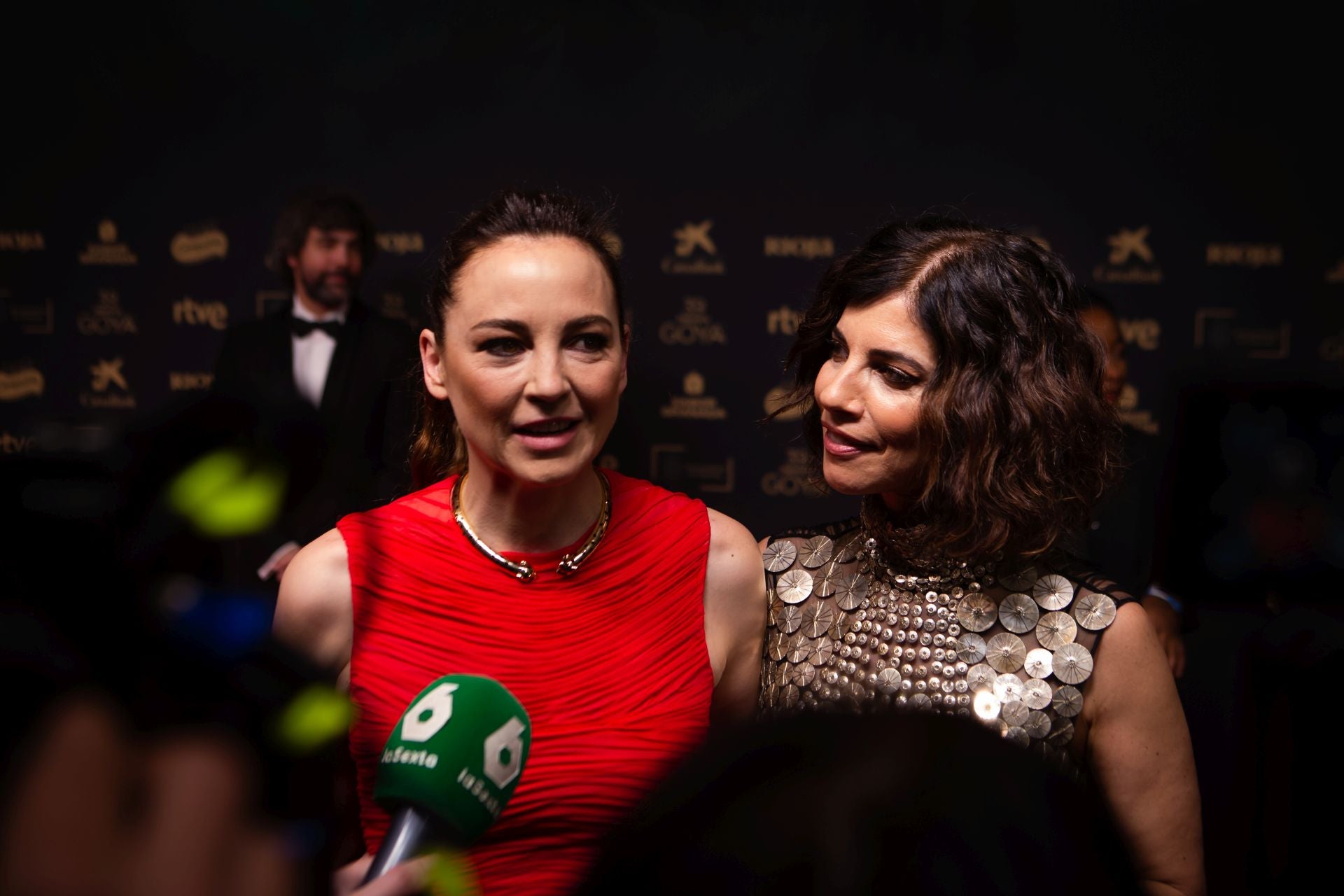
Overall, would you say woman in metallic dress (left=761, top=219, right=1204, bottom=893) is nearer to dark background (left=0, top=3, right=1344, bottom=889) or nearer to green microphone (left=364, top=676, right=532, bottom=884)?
green microphone (left=364, top=676, right=532, bottom=884)

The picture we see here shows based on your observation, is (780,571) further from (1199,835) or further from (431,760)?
(431,760)

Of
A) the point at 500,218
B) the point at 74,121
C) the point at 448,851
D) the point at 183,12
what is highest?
the point at 183,12

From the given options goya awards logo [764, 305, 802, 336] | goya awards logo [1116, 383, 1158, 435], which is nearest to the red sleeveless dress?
Result: goya awards logo [764, 305, 802, 336]

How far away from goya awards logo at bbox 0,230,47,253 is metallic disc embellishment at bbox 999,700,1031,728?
400 centimetres

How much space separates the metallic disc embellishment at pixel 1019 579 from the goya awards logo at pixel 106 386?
11.5ft

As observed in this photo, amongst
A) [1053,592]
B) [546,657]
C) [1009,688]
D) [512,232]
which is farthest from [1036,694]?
[512,232]

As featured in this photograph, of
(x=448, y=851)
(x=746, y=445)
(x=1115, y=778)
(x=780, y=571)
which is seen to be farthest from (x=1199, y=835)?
(x=746, y=445)

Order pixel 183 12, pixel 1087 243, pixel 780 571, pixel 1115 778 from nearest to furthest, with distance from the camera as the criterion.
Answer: pixel 1115 778 → pixel 780 571 → pixel 1087 243 → pixel 183 12

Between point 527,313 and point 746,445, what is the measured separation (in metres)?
2.40

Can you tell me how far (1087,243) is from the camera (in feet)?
11.6

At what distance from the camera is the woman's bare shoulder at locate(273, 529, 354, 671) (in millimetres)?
1314

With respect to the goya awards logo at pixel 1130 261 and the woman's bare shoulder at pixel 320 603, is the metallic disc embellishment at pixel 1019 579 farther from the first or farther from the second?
the goya awards logo at pixel 1130 261

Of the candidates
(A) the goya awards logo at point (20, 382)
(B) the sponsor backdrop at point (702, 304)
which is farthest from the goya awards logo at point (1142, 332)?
(A) the goya awards logo at point (20, 382)

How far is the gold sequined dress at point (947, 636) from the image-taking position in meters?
1.25
